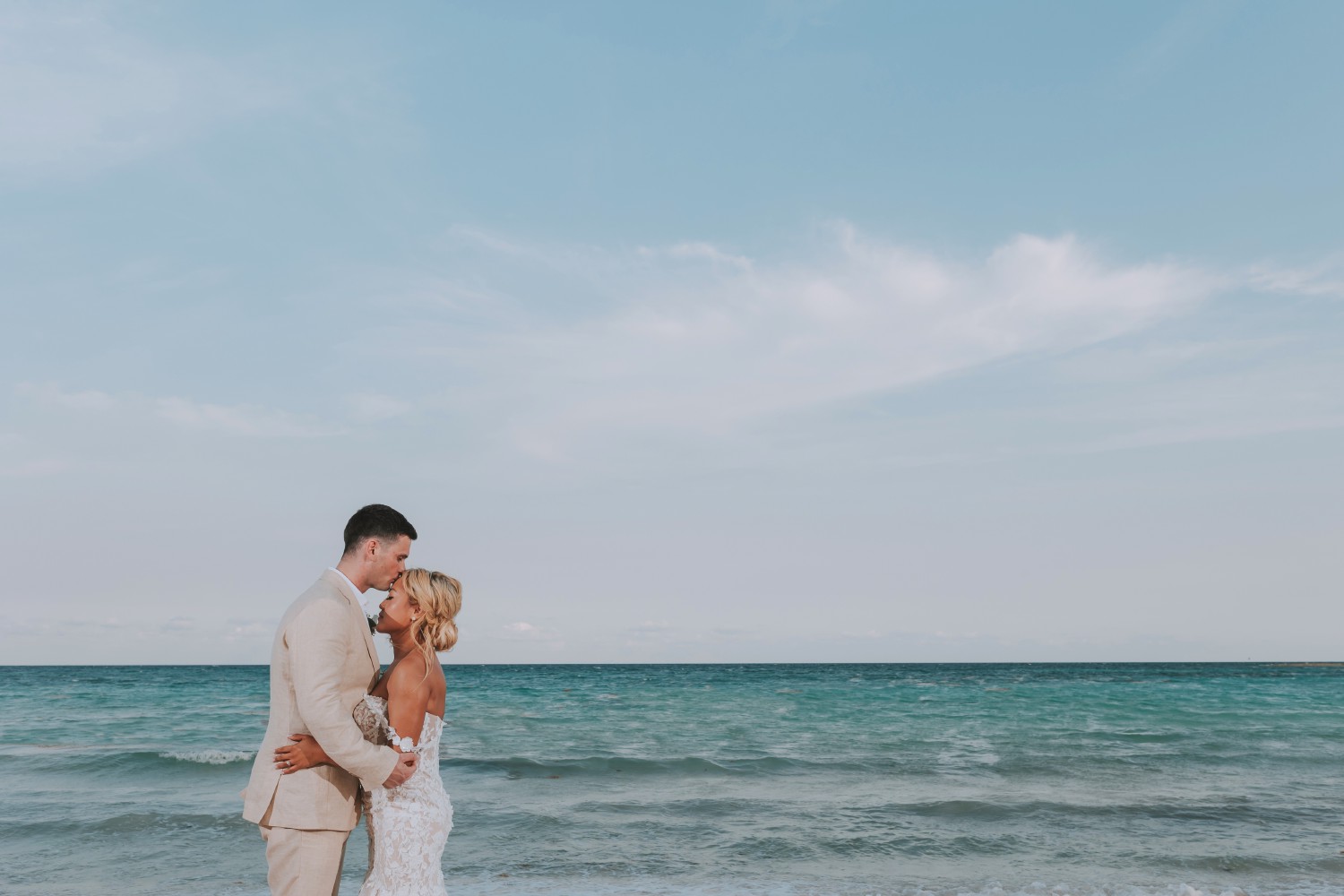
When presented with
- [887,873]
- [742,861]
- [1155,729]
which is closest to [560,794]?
[742,861]

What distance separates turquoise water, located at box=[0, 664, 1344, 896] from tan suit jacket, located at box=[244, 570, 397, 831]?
13.9 ft

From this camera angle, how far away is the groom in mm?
3701

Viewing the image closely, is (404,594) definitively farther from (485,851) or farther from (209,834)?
(209,834)

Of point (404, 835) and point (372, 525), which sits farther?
point (404, 835)

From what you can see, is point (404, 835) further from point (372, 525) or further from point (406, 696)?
point (372, 525)

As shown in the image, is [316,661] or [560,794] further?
[560,794]

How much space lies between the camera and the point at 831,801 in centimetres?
1130

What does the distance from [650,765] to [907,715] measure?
11001 millimetres

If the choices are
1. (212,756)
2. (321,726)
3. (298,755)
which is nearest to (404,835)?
(298,755)

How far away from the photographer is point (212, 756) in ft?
50.0

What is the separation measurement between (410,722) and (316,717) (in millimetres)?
632

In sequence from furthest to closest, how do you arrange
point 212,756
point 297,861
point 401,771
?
1. point 212,756
2. point 401,771
3. point 297,861

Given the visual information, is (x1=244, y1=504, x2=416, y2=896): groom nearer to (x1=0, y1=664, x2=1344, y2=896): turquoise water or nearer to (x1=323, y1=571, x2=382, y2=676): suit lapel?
(x1=323, y1=571, x2=382, y2=676): suit lapel

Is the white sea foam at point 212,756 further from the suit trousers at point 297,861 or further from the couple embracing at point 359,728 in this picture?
the suit trousers at point 297,861
